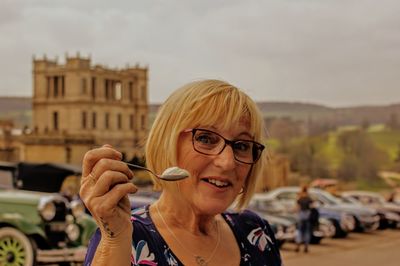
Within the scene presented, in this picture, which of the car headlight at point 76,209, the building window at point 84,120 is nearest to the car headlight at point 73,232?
the car headlight at point 76,209

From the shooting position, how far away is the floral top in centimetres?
236

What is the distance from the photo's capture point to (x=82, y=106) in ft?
383

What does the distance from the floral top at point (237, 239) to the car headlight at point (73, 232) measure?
8.69m

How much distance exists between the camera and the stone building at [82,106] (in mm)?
113312

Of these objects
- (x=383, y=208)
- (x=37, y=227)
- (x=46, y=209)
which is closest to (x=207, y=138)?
(x=37, y=227)

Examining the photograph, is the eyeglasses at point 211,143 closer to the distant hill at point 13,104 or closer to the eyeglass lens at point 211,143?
the eyeglass lens at point 211,143

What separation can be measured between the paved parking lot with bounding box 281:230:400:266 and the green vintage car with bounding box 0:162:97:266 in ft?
12.4

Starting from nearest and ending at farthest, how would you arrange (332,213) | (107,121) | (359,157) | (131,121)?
(332,213) < (107,121) < (131,121) < (359,157)

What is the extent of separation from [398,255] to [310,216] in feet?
6.20

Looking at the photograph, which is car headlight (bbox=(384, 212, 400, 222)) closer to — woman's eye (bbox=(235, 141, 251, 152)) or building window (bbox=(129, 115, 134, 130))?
woman's eye (bbox=(235, 141, 251, 152))

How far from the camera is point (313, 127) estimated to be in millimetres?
174000

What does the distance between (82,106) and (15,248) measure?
354ft

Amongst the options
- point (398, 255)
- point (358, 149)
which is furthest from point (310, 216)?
point (358, 149)

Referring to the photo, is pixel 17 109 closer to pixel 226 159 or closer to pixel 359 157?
pixel 359 157
